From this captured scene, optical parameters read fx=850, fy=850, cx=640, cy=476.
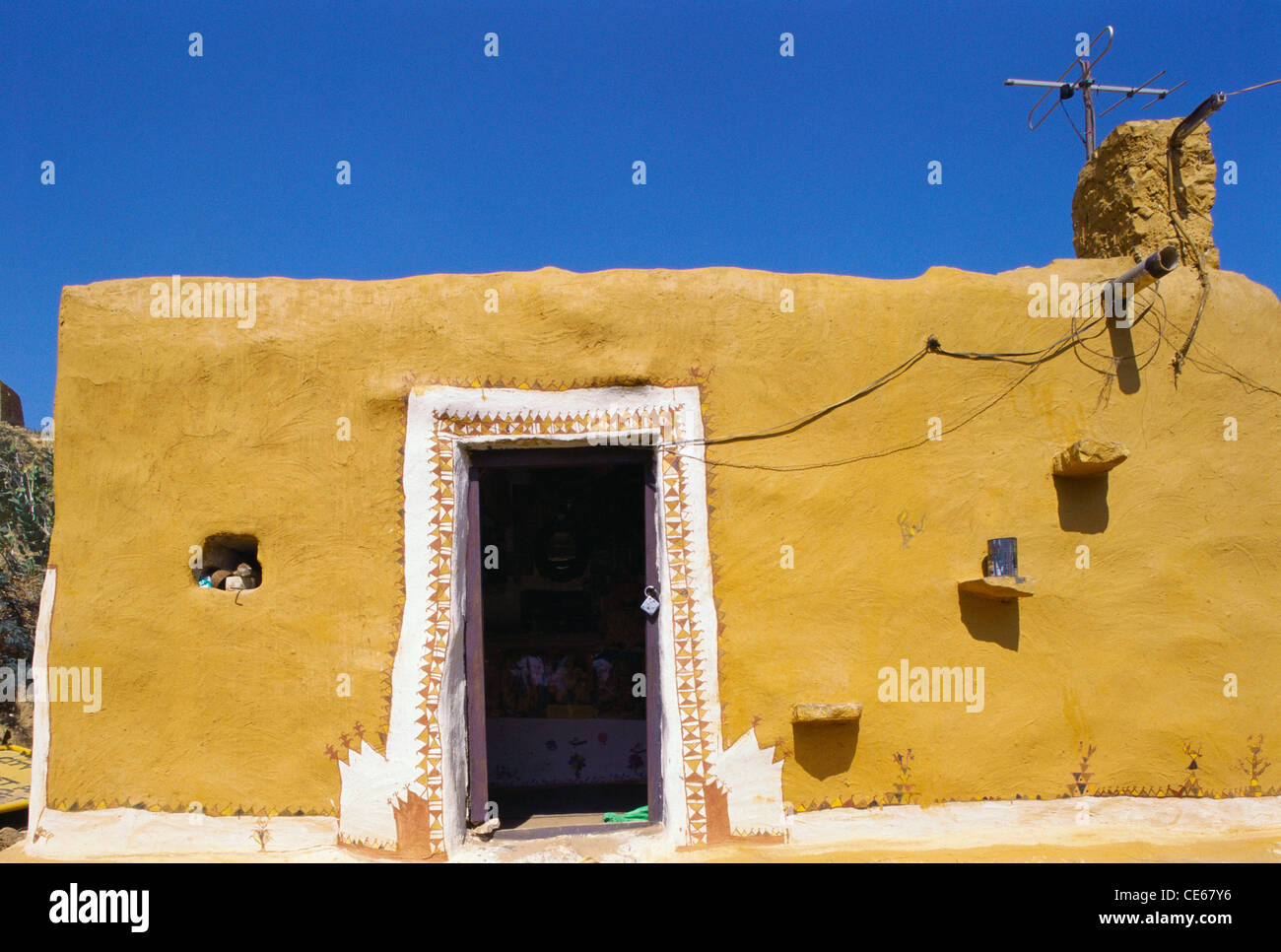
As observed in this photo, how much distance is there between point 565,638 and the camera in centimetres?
721

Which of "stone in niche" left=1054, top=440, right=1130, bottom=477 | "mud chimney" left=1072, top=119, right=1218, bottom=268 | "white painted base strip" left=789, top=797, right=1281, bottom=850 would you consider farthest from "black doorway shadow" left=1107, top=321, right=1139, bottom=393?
"white painted base strip" left=789, top=797, right=1281, bottom=850

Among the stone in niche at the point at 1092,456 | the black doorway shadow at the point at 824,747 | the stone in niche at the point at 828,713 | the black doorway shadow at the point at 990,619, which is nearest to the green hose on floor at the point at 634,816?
the black doorway shadow at the point at 824,747

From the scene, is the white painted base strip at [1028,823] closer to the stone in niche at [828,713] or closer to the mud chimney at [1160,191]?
the stone in niche at [828,713]

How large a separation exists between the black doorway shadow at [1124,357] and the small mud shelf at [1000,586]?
1362 millimetres

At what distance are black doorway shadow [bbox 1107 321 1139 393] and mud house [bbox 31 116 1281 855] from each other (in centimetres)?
2

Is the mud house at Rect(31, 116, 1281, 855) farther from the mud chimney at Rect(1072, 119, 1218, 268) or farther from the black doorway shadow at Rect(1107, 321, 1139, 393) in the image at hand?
the mud chimney at Rect(1072, 119, 1218, 268)

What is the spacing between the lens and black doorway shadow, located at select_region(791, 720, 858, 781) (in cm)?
439

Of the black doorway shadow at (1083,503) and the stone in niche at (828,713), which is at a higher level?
the black doorway shadow at (1083,503)

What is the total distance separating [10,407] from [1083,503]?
1621 cm

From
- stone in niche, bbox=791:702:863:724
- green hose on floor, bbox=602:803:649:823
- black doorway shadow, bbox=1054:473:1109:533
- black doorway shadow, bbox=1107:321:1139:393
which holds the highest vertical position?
black doorway shadow, bbox=1107:321:1139:393

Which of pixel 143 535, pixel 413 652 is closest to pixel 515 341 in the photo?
pixel 413 652

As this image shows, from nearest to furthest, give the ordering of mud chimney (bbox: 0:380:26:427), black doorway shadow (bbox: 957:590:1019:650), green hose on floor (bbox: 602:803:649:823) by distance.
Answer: black doorway shadow (bbox: 957:590:1019:650), green hose on floor (bbox: 602:803:649:823), mud chimney (bbox: 0:380:26:427)

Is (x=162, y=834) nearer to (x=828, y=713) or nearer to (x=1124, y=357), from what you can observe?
(x=828, y=713)

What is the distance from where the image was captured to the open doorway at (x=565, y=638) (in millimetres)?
6711
